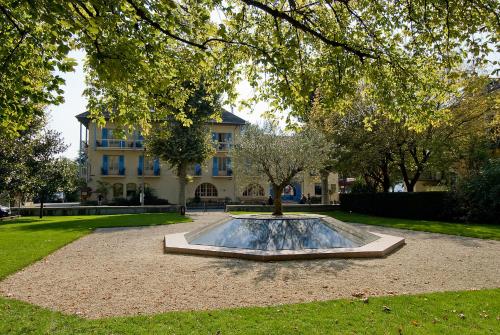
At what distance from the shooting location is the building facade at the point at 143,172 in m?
47.8

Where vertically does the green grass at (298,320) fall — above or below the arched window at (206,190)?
below

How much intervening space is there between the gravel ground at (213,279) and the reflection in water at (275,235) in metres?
1.21

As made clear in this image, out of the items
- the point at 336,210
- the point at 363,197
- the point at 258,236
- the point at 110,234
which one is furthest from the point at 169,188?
the point at 258,236

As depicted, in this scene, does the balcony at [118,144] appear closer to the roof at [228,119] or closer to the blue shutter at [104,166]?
the blue shutter at [104,166]

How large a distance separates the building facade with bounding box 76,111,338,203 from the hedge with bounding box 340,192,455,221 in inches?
613

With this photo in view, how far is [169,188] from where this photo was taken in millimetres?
48969

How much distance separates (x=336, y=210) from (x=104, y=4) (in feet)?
103

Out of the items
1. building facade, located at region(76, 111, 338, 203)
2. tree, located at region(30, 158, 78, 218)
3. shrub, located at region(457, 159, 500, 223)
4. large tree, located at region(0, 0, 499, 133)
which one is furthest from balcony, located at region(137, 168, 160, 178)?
large tree, located at region(0, 0, 499, 133)

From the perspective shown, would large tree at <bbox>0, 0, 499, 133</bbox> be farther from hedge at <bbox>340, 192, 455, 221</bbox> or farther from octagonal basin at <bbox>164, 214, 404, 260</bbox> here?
hedge at <bbox>340, 192, 455, 221</bbox>

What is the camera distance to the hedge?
26.1 metres

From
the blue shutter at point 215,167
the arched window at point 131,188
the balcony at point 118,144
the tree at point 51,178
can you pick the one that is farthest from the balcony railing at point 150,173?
the tree at point 51,178

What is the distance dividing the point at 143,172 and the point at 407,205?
30.5 meters

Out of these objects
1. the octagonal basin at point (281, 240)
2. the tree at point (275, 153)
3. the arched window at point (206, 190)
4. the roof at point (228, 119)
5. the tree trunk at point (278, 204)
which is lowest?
the octagonal basin at point (281, 240)

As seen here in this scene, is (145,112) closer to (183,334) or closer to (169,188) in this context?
(183,334)
